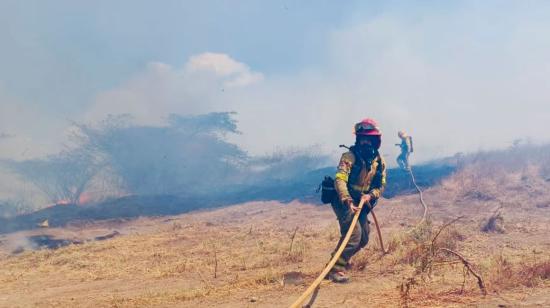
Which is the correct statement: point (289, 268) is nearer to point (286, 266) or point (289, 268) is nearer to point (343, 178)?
point (286, 266)

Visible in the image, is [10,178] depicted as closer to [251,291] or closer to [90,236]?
[90,236]

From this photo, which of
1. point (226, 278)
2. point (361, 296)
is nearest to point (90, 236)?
point (226, 278)

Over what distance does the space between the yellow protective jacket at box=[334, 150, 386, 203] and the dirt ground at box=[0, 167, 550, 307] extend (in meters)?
1.03

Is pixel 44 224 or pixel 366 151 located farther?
pixel 44 224

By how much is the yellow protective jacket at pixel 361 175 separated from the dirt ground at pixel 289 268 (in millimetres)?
1033

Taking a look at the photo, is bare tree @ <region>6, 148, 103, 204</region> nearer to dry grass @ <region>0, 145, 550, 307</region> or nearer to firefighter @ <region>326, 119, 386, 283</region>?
dry grass @ <region>0, 145, 550, 307</region>

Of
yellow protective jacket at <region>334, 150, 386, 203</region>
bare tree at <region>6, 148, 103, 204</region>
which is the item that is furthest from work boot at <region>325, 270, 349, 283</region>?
bare tree at <region>6, 148, 103, 204</region>

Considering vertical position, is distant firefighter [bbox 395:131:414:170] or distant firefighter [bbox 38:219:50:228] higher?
distant firefighter [bbox 395:131:414:170]

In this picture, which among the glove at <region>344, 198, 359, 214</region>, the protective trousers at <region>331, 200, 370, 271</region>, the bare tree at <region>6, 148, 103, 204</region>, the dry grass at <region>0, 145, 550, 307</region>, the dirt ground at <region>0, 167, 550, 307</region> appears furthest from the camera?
the bare tree at <region>6, 148, 103, 204</region>

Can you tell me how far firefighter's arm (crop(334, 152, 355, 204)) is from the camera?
199 inches

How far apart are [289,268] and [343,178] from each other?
1950 millimetres

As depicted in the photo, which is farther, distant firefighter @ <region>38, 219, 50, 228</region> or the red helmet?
distant firefighter @ <region>38, 219, 50, 228</region>

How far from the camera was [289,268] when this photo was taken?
638 centimetres

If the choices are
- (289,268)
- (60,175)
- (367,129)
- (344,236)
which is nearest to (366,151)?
(367,129)
